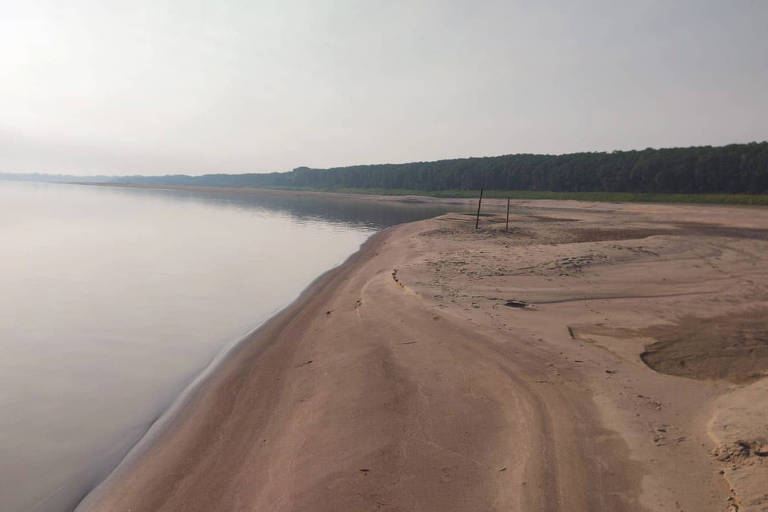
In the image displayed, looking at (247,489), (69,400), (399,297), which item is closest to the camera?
(247,489)

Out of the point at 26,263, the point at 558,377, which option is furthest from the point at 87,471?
the point at 26,263

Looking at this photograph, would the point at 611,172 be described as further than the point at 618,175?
Yes

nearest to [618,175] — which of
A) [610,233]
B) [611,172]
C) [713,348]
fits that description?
[611,172]

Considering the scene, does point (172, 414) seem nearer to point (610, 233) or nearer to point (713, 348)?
point (713, 348)

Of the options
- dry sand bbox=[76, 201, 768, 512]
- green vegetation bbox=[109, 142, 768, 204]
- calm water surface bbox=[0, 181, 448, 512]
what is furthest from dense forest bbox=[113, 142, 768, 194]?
dry sand bbox=[76, 201, 768, 512]

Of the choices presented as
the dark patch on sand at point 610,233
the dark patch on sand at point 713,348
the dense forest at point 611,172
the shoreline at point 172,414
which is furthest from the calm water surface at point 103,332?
the dense forest at point 611,172

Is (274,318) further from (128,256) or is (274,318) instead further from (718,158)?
(718,158)
